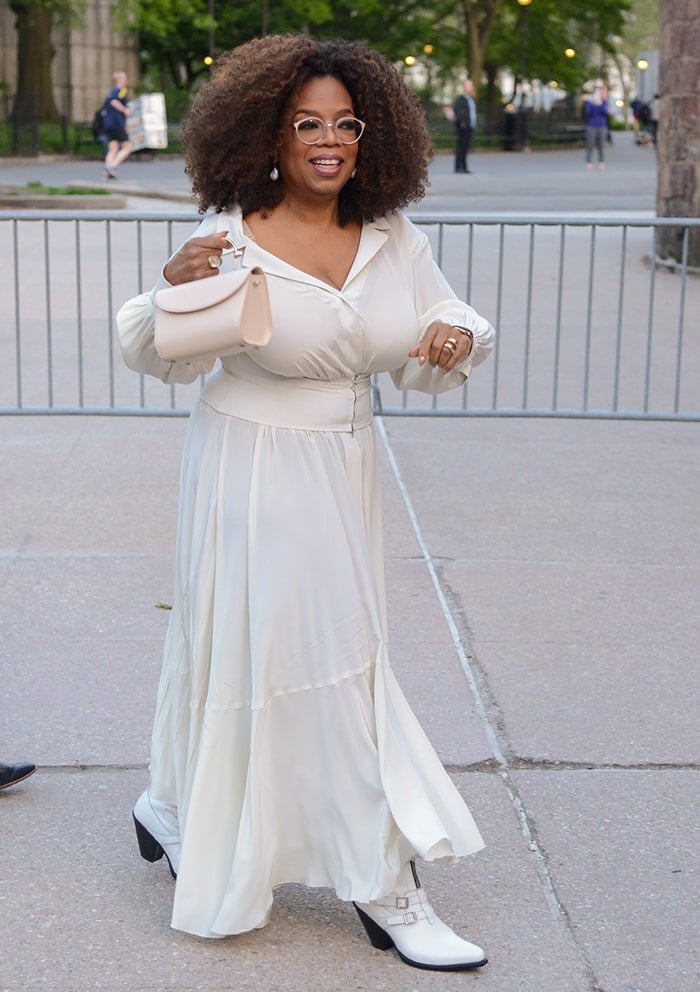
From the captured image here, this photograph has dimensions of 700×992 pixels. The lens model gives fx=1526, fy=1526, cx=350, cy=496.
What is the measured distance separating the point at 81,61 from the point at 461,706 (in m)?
41.8

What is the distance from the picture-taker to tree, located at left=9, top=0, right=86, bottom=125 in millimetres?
37000

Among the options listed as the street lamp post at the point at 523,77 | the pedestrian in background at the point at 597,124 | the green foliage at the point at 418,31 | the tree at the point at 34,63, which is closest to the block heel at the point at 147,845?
the pedestrian in background at the point at 597,124

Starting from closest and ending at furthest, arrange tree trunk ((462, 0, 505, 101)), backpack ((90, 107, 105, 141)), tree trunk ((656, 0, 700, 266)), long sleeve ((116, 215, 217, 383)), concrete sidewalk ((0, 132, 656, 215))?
long sleeve ((116, 215, 217, 383))
tree trunk ((656, 0, 700, 266))
concrete sidewalk ((0, 132, 656, 215))
backpack ((90, 107, 105, 141))
tree trunk ((462, 0, 505, 101))

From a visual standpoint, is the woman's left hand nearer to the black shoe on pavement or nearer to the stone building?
the black shoe on pavement

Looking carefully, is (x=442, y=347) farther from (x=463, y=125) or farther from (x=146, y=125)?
(x=463, y=125)

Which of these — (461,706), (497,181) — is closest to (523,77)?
(497,181)

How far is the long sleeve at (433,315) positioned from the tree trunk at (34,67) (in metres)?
35.3

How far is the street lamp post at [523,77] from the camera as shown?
41.6 metres

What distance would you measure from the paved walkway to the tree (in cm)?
3121

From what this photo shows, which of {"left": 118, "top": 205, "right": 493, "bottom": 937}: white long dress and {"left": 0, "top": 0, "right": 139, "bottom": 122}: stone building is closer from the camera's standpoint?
{"left": 118, "top": 205, "right": 493, "bottom": 937}: white long dress

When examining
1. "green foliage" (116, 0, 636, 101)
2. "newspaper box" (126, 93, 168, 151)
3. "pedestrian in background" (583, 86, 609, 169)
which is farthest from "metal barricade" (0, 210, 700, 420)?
"green foliage" (116, 0, 636, 101)

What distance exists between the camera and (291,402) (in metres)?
3.19

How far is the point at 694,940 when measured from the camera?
3.32m

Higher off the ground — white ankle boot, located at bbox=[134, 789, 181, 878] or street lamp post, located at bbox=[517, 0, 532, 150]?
street lamp post, located at bbox=[517, 0, 532, 150]
